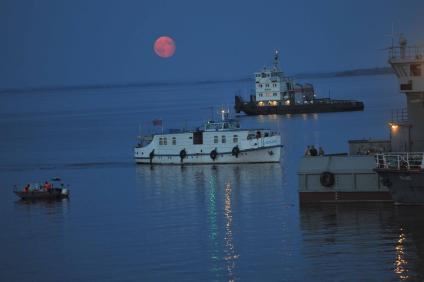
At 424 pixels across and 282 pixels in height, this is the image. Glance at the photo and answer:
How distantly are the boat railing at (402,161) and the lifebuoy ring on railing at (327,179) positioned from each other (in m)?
2.47

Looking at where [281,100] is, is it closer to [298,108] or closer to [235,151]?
[298,108]

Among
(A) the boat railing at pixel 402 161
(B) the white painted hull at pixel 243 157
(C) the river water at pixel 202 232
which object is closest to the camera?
(C) the river water at pixel 202 232

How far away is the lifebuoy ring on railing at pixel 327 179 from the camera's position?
128ft

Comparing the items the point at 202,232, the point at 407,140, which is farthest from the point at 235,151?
the point at 202,232

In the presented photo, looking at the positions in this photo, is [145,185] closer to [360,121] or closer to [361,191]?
[361,191]

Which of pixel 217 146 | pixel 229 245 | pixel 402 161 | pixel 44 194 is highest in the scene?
pixel 217 146

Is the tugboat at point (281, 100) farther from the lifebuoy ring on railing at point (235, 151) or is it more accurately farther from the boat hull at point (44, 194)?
the boat hull at point (44, 194)

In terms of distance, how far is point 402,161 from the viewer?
36.5 metres

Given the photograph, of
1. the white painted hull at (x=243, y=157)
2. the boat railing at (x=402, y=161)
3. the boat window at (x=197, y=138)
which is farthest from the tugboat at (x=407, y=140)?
the boat window at (x=197, y=138)

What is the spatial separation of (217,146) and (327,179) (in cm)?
2571

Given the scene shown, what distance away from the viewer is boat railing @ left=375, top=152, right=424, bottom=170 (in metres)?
36.2

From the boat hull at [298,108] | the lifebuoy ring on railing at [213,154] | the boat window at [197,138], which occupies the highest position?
the boat hull at [298,108]

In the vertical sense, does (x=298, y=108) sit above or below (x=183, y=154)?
above

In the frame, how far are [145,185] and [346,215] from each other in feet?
64.1
